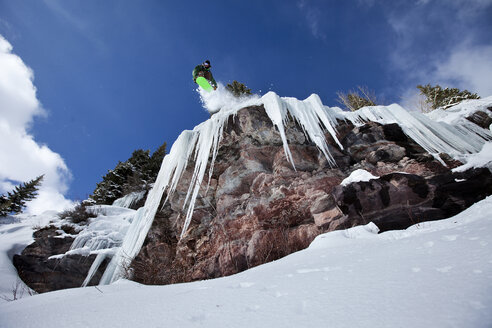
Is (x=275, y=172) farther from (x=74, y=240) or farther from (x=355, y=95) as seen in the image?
(x=355, y=95)

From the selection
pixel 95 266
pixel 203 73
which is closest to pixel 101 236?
pixel 95 266

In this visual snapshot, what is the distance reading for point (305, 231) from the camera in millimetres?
3596

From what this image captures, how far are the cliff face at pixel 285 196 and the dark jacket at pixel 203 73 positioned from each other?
3.63m

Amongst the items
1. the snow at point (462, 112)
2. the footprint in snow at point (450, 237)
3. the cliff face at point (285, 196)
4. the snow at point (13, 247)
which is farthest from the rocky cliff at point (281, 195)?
the footprint in snow at point (450, 237)

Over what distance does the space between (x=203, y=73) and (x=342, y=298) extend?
8638mm

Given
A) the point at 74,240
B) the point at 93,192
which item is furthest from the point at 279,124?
the point at 93,192

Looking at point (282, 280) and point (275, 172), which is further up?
point (275, 172)

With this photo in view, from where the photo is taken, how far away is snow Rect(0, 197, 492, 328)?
0.79m

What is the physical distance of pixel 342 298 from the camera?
95 cm

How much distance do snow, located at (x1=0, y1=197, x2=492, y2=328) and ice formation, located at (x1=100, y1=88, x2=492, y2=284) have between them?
321 cm

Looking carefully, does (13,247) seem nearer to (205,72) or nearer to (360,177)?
(205,72)

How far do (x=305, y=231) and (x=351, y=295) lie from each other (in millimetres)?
2733

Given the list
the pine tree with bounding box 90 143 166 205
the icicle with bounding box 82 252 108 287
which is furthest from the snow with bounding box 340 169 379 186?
the pine tree with bounding box 90 143 166 205

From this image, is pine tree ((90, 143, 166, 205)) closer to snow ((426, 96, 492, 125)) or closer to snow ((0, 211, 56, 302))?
snow ((0, 211, 56, 302))
